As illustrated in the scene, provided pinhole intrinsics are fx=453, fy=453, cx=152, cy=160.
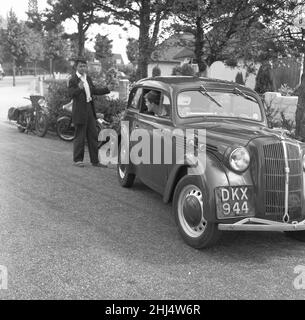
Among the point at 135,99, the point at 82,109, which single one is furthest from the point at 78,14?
the point at 135,99

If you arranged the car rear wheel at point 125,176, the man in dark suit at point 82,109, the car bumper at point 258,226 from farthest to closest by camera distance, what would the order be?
the man in dark suit at point 82,109 → the car rear wheel at point 125,176 → the car bumper at point 258,226

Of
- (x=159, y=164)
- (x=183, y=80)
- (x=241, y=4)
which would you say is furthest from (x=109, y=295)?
(x=241, y=4)

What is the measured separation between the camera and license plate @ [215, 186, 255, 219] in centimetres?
433

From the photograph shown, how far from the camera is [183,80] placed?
594 cm

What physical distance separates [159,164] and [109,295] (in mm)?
2281

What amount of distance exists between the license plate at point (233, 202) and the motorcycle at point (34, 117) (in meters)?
8.78

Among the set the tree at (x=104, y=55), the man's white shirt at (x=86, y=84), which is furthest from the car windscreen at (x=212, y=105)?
the tree at (x=104, y=55)

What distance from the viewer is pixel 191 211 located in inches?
184

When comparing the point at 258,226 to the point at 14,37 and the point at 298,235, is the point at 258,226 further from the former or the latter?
the point at 14,37

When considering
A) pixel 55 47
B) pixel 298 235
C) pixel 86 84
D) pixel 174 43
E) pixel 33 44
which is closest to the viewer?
pixel 298 235

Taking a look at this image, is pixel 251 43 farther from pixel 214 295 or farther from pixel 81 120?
pixel 214 295

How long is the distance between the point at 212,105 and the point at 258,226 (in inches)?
75.0

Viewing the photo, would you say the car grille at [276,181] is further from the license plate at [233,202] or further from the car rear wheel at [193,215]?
the car rear wheel at [193,215]

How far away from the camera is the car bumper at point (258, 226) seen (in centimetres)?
426
